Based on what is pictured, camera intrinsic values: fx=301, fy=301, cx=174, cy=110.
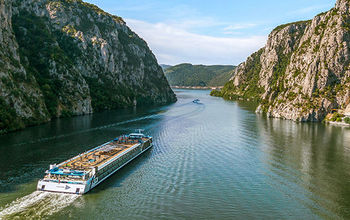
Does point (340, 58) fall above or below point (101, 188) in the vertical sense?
above

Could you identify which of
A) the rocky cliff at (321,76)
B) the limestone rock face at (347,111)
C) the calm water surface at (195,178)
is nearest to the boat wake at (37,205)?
the calm water surface at (195,178)

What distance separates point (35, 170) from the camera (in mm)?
48719

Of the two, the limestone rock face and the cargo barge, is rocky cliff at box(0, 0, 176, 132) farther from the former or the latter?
the limestone rock face

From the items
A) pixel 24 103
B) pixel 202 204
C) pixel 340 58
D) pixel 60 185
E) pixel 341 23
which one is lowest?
pixel 202 204

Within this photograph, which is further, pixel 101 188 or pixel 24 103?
pixel 24 103

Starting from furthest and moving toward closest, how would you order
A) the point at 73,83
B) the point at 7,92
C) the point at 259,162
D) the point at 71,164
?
the point at 73,83 < the point at 7,92 < the point at 259,162 < the point at 71,164

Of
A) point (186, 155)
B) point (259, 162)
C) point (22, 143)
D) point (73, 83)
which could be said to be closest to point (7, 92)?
point (22, 143)

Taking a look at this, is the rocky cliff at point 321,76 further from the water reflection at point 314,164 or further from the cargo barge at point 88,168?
the cargo barge at point 88,168

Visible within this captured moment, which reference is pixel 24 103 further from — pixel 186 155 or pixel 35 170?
pixel 186 155

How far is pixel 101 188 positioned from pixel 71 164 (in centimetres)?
772

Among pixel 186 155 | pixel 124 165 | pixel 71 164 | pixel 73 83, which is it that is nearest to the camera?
pixel 71 164

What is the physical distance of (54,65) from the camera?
125500mm

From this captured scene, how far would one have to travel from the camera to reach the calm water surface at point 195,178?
3638 centimetres

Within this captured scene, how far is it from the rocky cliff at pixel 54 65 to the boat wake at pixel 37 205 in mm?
48086
